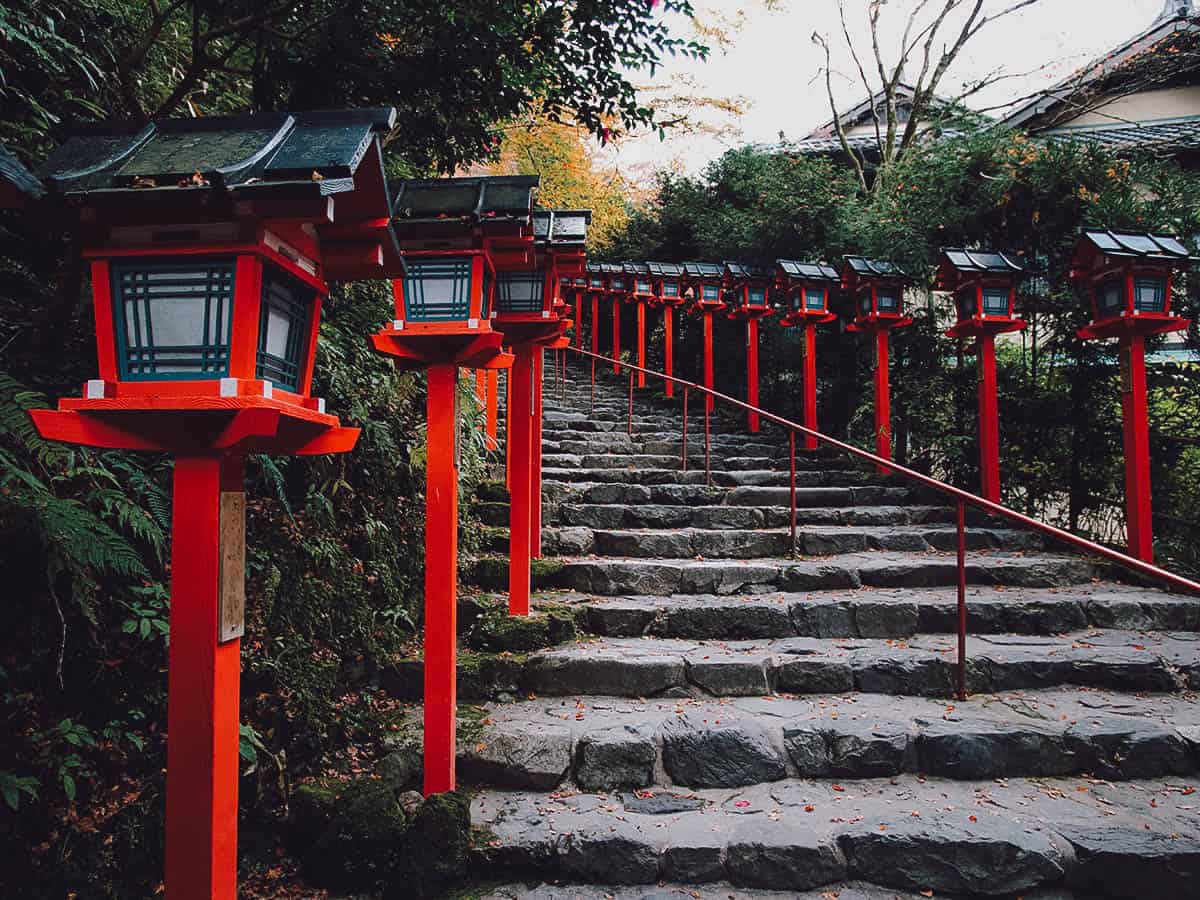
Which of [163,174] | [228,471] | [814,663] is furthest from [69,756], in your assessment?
[814,663]

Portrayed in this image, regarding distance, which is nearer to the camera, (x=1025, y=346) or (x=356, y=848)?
(x=356, y=848)

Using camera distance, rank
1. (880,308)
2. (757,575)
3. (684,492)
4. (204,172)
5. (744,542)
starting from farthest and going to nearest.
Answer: (880,308), (684,492), (744,542), (757,575), (204,172)

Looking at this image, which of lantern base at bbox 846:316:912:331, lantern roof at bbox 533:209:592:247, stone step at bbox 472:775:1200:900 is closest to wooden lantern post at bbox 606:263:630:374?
lantern base at bbox 846:316:912:331

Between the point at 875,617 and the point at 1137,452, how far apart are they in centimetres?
278

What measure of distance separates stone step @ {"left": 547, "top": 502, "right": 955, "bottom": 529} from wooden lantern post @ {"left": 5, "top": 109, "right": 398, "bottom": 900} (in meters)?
4.46

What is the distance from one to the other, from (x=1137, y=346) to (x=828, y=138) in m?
12.2

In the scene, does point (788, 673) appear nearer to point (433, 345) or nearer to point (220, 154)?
point (433, 345)

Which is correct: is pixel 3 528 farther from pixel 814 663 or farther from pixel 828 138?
pixel 828 138

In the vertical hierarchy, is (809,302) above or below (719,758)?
above

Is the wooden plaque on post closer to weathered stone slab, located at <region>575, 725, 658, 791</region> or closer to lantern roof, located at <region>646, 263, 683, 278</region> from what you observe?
weathered stone slab, located at <region>575, 725, 658, 791</region>

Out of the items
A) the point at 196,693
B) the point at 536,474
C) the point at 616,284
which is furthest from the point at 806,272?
the point at 196,693

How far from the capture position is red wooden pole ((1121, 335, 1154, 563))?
535 centimetres

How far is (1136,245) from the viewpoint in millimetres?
5367

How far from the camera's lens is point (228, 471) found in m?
1.81
